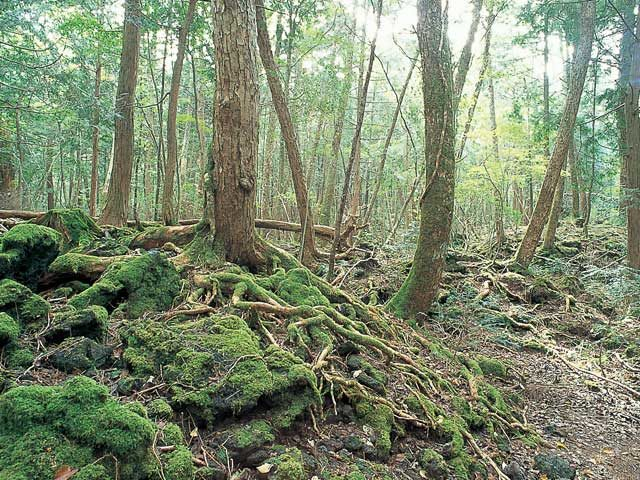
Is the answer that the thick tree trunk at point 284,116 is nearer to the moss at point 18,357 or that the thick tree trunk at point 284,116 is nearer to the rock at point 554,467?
the rock at point 554,467

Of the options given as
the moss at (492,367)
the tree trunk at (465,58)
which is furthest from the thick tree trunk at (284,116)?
the tree trunk at (465,58)

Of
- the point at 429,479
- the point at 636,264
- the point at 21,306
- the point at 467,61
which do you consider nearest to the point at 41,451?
the point at 21,306

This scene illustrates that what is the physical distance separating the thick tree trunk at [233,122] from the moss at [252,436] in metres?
2.75

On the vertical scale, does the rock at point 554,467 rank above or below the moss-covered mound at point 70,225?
below

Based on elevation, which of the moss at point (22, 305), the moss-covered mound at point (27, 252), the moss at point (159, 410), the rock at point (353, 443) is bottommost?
the rock at point (353, 443)

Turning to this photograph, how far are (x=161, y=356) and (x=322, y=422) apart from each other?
51.0 inches

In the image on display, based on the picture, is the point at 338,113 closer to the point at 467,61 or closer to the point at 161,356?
the point at 467,61

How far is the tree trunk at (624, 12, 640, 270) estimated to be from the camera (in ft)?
31.2

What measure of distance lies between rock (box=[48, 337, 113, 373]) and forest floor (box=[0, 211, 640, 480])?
0.03ft

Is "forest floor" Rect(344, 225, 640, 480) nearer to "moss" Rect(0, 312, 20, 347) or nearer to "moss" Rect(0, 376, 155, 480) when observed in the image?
"moss" Rect(0, 376, 155, 480)

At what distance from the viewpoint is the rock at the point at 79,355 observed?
10.1 feet

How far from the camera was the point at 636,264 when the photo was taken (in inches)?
378

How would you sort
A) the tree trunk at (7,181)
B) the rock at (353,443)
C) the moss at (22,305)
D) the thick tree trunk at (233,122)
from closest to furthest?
the rock at (353,443)
the moss at (22,305)
the thick tree trunk at (233,122)
the tree trunk at (7,181)

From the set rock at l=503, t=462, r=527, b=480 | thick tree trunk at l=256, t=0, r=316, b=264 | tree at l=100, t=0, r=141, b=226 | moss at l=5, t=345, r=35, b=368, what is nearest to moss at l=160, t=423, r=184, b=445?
moss at l=5, t=345, r=35, b=368
